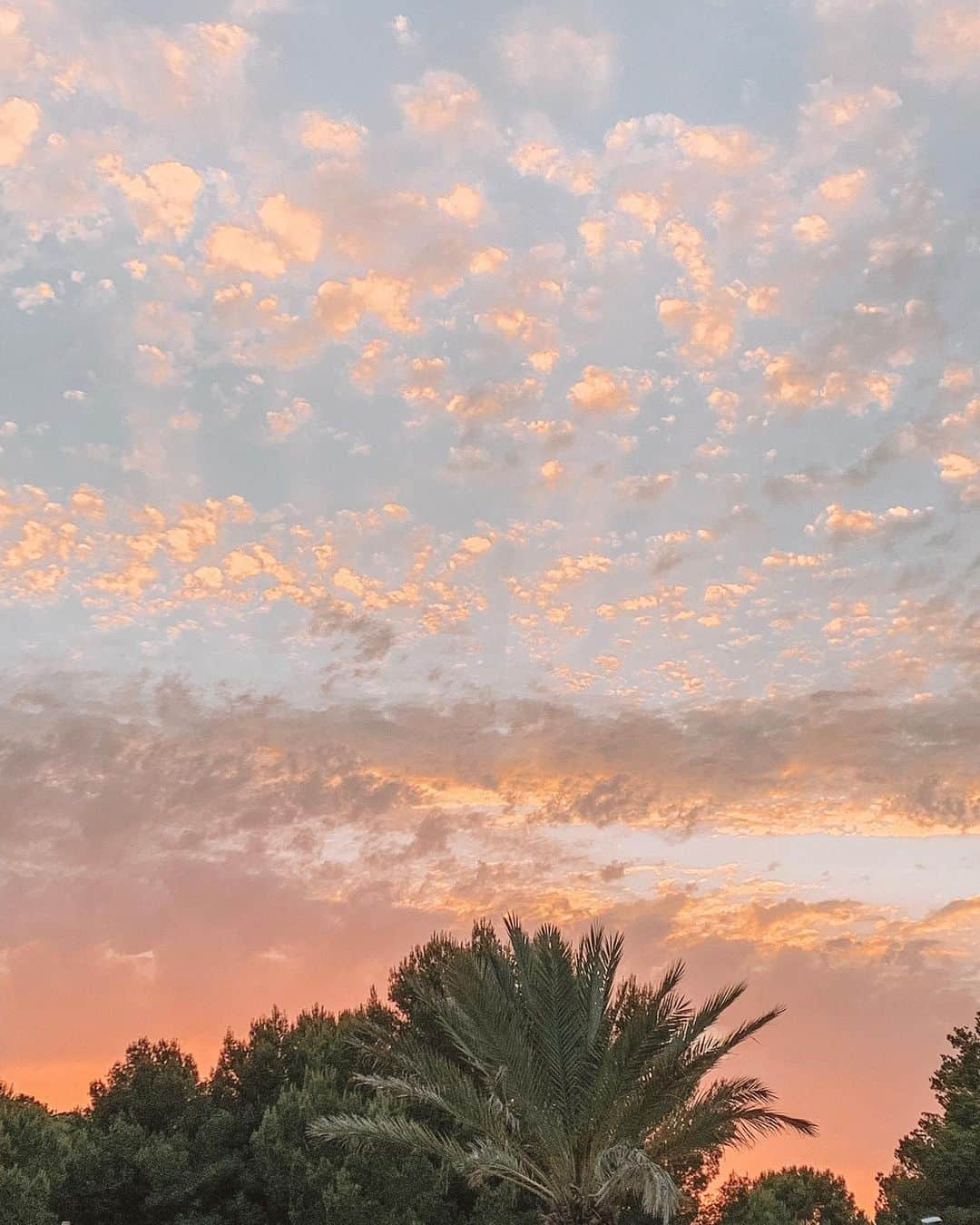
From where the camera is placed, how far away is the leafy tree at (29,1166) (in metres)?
28.9

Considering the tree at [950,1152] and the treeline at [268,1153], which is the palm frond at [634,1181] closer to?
the treeline at [268,1153]

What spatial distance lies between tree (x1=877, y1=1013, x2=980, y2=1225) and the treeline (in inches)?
2.6

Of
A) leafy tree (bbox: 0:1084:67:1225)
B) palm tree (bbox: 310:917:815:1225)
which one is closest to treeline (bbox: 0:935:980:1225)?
leafy tree (bbox: 0:1084:67:1225)

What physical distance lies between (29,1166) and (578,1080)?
2089 centimetres

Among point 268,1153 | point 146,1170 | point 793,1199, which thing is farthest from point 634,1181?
point 793,1199

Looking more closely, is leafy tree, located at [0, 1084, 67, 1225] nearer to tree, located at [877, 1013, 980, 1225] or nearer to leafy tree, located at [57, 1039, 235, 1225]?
leafy tree, located at [57, 1039, 235, 1225]

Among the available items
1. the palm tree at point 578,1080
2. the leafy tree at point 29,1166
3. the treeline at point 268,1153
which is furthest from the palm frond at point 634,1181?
the leafy tree at point 29,1166

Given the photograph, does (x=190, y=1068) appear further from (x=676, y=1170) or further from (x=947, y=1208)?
(x=947, y=1208)

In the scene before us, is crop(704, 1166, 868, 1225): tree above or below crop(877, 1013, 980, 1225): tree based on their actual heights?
below

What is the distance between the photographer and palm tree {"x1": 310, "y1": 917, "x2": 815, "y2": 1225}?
19078mm

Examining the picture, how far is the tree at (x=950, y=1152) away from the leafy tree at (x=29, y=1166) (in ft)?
97.2

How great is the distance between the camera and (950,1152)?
1476 inches

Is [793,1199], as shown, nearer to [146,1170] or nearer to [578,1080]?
[146,1170]

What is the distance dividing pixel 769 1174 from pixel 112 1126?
44347 millimetres
